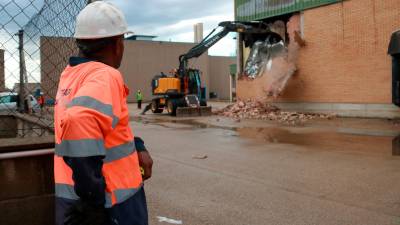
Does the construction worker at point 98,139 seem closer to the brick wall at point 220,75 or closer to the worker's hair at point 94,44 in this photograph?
the worker's hair at point 94,44

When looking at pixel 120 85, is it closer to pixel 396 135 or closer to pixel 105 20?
pixel 105 20

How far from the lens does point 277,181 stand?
756 centimetres

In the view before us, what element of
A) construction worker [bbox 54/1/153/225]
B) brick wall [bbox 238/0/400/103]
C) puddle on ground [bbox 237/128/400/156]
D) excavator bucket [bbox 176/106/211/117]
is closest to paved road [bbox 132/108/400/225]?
puddle on ground [bbox 237/128/400/156]

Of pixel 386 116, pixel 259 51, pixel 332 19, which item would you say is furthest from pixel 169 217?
pixel 259 51

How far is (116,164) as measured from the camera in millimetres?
2125

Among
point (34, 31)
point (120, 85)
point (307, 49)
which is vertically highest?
point (307, 49)

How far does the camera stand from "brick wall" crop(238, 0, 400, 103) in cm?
1956

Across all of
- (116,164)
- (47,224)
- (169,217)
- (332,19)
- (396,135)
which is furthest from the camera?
(332,19)

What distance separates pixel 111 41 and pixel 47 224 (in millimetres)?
1914

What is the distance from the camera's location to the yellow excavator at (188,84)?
82.6 ft

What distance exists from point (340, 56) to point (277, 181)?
50.8 feet

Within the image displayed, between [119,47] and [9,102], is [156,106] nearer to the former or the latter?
[9,102]

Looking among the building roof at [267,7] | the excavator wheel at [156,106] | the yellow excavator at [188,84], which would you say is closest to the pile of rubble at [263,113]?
the yellow excavator at [188,84]

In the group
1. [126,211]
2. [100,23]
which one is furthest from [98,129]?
[100,23]
